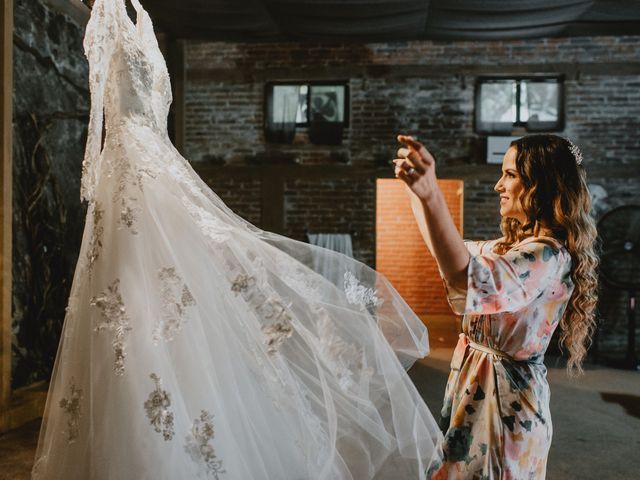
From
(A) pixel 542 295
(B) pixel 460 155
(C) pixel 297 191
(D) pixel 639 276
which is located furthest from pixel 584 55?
(A) pixel 542 295

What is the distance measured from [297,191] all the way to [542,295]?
608cm

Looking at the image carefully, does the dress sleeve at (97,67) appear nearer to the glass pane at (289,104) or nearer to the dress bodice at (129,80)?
the dress bodice at (129,80)

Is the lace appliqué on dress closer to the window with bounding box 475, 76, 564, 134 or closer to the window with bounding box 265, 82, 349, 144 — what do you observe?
the window with bounding box 265, 82, 349, 144

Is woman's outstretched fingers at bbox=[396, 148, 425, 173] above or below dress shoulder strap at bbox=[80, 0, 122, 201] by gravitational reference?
below

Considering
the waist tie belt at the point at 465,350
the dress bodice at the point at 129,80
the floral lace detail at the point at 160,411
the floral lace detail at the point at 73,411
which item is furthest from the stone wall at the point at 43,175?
the waist tie belt at the point at 465,350

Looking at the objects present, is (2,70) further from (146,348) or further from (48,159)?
(146,348)

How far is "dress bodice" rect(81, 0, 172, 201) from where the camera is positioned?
242 cm

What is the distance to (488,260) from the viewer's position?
3.58 ft

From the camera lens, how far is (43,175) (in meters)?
4.37

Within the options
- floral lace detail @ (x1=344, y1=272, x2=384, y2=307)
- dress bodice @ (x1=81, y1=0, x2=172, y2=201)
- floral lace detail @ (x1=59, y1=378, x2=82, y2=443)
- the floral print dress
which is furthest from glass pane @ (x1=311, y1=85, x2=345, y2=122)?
the floral print dress

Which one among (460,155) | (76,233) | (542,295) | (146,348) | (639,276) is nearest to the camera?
(542,295)

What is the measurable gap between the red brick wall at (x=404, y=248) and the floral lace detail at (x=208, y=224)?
643 centimetres

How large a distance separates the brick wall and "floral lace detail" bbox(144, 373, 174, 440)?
513 cm

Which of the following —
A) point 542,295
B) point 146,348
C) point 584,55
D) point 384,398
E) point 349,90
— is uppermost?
point 584,55
